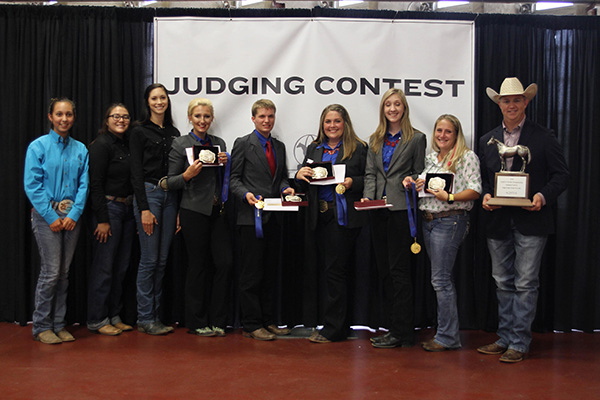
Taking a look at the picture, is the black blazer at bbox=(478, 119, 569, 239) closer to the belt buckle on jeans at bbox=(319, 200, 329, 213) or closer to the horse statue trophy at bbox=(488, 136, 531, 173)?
the horse statue trophy at bbox=(488, 136, 531, 173)

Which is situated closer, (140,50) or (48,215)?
(48,215)

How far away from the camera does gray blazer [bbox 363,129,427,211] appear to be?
3.80m

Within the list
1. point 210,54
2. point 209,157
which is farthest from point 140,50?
point 209,157

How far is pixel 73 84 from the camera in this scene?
4410 mm

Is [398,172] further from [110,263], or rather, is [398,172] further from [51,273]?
[51,273]

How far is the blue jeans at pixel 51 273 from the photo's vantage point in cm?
388

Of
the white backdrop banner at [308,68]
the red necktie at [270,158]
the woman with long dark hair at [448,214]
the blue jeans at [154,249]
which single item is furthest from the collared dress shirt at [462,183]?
the blue jeans at [154,249]

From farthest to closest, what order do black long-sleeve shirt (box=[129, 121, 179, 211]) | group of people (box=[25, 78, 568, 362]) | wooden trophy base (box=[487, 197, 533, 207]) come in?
black long-sleeve shirt (box=[129, 121, 179, 211])
group of people (box=[25, 78, 568, 362])
wooden trophy base (box=[487, 197, 533, 207])

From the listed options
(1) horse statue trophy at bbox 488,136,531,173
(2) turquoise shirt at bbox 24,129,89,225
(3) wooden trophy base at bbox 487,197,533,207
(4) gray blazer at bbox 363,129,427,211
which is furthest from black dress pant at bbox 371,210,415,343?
(2) turquoise shirt at bbox 24,129,89,225

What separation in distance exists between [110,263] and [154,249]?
0.35 m

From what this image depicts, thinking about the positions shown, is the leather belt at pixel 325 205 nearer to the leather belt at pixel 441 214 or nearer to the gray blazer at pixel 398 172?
the gray blazer at pixel 398 172

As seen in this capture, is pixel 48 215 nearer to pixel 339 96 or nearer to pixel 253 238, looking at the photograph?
pixel 253 238

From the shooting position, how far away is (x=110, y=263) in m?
4.12

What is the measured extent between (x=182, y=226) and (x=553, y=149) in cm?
258
